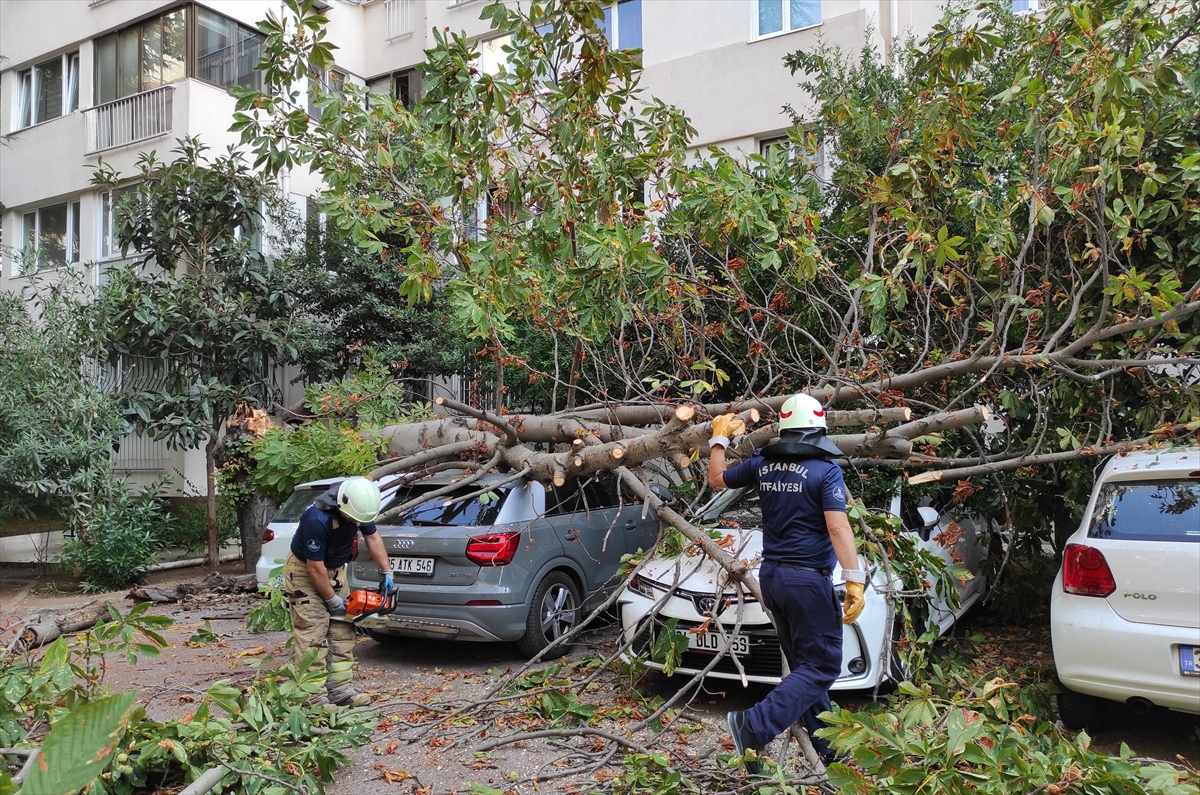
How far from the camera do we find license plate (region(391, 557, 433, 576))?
6516mm

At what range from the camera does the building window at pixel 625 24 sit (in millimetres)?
14266

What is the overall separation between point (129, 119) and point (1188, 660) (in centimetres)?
1697

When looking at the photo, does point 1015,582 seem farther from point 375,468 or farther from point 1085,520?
point 375,468

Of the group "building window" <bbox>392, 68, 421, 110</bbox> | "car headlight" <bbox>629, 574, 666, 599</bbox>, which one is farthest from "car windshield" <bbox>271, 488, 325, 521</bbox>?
"building window" <bbox>392, 68, 421, 110</bbox>

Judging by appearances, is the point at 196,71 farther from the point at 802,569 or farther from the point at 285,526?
the point at 802,569

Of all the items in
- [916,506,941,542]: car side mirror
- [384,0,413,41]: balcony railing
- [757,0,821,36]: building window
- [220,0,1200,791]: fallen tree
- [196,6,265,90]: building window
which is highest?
[384,0,413,41]: balcony railing

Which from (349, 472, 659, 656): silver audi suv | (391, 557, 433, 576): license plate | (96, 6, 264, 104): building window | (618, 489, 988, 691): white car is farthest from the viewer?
(96, 6, 264, 104): building window

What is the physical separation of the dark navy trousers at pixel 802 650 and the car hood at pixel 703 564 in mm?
971

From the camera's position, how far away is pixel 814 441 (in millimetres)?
4301

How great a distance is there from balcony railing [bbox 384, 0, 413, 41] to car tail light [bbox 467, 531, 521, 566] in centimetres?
1352

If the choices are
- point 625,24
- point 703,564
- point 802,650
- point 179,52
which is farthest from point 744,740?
point 179,52

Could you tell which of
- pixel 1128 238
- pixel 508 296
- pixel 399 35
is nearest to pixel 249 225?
pixel 399 35

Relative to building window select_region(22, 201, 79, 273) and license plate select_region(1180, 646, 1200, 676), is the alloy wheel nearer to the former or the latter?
license plate select_region(1180, 646, 1200, 676)

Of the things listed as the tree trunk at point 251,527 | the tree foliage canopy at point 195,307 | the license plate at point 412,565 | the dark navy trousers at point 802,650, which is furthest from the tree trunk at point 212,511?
the dark navy trousers at point 802,650
